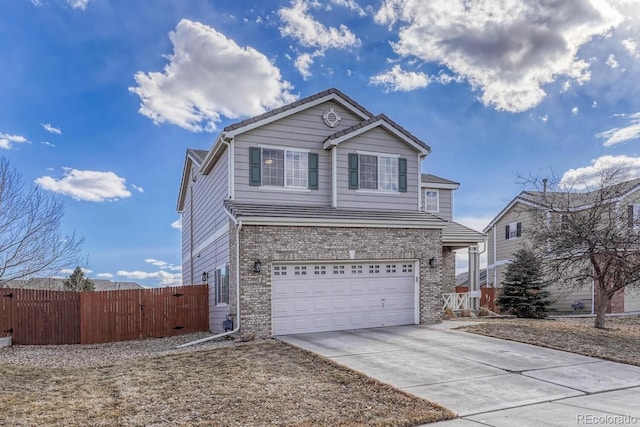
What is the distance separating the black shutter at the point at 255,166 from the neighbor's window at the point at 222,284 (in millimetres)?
2756

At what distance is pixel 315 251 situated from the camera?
45.0 feet

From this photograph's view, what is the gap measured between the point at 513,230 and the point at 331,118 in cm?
1857

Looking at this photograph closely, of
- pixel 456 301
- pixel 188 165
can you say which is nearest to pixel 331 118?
pixel 456 301

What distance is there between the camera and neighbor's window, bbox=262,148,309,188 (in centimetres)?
1449

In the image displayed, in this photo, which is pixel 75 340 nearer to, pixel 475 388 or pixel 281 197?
pixel 281 197

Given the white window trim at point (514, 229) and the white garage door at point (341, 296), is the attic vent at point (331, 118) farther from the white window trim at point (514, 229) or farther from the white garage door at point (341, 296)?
the white window trim at point (514, 229)

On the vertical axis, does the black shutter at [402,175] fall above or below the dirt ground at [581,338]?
above

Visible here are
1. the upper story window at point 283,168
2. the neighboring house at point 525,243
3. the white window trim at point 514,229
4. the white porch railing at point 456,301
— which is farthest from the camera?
the white window trim at point 514,229

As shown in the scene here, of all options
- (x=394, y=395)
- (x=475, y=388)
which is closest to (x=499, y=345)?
(x=475, y=388)

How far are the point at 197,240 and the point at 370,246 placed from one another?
31.1 feet

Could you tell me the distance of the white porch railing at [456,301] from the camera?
1872 centimetres

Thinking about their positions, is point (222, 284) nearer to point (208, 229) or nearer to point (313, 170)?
point (208, 229)

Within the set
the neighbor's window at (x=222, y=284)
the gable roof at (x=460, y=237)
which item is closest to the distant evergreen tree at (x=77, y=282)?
the neighbor's window at (x=222, y=284)

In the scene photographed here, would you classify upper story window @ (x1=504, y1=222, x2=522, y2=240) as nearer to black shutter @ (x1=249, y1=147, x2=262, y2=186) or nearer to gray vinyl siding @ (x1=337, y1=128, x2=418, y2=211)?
gray vinyl siding @ (x1=337, y1=128, x2=418, y2=211)
